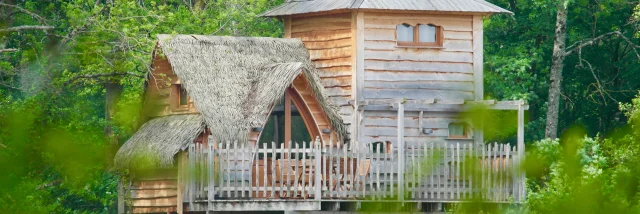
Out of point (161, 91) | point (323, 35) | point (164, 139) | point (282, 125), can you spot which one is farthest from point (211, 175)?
point (323, 35)

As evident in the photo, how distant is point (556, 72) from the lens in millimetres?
31688

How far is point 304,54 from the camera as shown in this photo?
82.0ft

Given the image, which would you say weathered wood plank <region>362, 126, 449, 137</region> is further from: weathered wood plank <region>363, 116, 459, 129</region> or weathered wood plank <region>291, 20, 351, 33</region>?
weathered wood plank <region>291, 20, 351, 33</region>

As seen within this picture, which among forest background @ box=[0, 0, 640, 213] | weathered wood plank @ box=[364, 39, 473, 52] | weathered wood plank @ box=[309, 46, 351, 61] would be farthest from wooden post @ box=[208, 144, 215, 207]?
weathered wood plank @ box=[364, 39, 473, 52]

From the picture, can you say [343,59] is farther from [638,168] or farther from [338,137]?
[638,168]

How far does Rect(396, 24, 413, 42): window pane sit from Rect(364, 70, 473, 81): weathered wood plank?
70cm

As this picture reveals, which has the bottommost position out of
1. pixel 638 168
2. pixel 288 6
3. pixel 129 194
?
pixel 129 194

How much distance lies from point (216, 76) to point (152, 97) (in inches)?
106

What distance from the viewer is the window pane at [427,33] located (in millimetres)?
24797

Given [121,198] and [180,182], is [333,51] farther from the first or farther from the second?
[121,198]

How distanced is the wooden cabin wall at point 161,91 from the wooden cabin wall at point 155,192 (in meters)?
1.29

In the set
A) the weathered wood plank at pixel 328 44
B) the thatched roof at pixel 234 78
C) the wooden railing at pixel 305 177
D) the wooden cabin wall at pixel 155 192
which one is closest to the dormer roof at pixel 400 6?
the weathered wood plank at pixel 328 44

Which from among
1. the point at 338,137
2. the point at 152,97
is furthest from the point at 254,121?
the point at 152,97

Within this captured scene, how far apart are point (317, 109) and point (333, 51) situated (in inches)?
78.2
